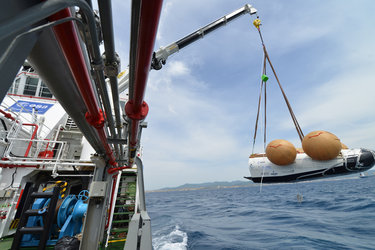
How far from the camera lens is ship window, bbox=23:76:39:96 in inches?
528

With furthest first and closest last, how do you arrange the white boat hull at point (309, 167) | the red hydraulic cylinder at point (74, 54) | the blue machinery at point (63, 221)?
the white boat hull at point (309, 167) < the blue machinery at point (63, 221) < the red hydraulic cylinder at point (74, 54)

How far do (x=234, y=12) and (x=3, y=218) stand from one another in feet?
45.2

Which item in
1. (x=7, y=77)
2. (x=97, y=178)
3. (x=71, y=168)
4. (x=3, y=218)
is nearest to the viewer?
(x=7, y=77)

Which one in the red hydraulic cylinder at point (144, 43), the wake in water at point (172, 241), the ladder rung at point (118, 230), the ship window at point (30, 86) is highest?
the ship window at point (30, 86)

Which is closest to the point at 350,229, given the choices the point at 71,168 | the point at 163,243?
the point at 163,243

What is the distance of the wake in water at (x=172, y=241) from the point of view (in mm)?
8490

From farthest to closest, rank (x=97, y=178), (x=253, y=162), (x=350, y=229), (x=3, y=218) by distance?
(x=253, y=162) < (x=350, y=229) < (x=3, y=218) < (x=97, y=178)

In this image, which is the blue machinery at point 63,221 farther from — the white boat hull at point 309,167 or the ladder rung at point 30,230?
the white boat hull at point 309,167

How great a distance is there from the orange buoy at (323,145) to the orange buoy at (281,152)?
0.94 m

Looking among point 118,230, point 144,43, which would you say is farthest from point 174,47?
point 118,230

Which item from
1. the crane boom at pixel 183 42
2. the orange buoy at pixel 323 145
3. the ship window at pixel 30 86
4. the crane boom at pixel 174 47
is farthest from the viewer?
the ship window at pixel 30 86

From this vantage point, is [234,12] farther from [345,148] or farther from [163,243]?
[163,243]

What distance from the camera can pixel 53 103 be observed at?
39.0 ft

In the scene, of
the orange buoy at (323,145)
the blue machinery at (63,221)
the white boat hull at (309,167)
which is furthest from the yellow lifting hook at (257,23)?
the blue machinery at (63,221)
